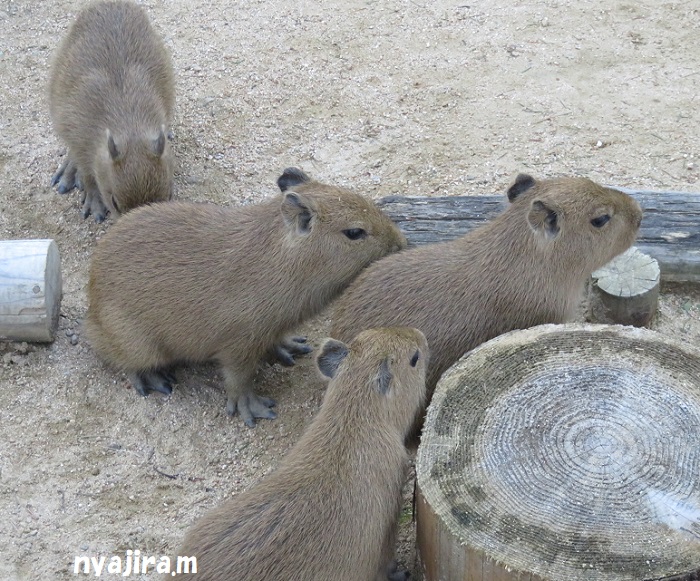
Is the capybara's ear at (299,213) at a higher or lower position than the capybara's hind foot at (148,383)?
Result: higher

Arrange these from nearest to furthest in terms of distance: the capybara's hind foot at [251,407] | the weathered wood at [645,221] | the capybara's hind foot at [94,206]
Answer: the capybara's hind foot at [251,407] < the weathered wood at [645,221] < the capybara's hind foot at [94,206]

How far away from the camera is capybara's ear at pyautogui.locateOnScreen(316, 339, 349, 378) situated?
420cm

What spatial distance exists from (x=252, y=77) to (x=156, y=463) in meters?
3.81

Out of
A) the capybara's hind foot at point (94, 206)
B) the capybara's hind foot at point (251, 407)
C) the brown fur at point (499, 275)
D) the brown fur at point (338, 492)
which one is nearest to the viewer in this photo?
the brown fur at point (338, 492)

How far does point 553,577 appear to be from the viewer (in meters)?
3.21

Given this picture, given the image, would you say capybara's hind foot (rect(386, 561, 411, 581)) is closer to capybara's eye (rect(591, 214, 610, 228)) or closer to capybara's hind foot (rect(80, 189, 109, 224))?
capybara's eye (rect(591, 214, 610, 228))

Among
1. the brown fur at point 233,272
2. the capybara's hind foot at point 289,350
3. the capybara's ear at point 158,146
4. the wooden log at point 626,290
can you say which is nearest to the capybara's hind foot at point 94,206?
the capybara's ear at point 158,146

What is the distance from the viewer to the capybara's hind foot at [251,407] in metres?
5.17

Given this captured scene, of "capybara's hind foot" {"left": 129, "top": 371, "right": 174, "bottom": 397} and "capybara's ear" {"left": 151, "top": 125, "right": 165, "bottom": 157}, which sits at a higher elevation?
"capybara's ear" {"left": 151, "top": 125, "right": 165, "bottom": 157}

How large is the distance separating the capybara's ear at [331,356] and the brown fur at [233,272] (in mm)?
882

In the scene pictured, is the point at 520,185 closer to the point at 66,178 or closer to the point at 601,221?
the point at 601,221

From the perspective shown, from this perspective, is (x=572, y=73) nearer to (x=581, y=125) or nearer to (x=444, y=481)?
(x=581, y=125)

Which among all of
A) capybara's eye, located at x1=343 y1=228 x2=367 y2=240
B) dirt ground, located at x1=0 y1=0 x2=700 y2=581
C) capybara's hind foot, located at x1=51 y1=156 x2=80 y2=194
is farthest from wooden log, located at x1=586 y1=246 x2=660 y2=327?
capybara's hind foot, located at x1=51 y1=156 x2=80 y2=194

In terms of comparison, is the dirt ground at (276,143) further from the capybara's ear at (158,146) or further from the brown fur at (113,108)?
the capybara's ear at (158,146)
